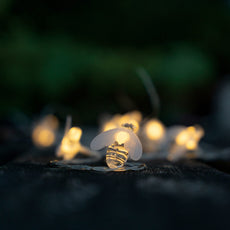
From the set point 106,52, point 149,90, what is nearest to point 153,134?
point 149,90

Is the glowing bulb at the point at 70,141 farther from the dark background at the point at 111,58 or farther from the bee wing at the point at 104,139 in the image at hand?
the dark background at the point at 111,58

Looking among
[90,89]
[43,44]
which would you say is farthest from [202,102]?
[43,44]

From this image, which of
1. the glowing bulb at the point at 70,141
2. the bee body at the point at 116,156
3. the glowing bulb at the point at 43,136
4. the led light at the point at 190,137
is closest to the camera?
the bee body at the point at 116,156

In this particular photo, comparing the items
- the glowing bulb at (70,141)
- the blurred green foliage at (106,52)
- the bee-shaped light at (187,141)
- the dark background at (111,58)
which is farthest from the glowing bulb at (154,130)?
the blurred green foliage at (106,52)

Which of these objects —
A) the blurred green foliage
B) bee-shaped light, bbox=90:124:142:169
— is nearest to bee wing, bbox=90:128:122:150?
bee-shaped light, bbox=90:124:142:169

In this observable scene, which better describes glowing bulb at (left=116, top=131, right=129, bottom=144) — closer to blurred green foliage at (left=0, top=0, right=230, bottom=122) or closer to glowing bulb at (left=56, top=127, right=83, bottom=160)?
glowing bulb at (left=56, top=127, right=83, bottom=160)

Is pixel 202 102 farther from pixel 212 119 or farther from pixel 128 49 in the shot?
pixel 128 49

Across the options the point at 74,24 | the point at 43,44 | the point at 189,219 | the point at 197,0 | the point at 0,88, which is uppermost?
the point at 197,0

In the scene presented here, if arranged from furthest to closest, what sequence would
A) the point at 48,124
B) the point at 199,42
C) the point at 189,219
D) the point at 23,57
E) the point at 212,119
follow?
the point at 212,119 → the point at 199,42 → the point at 23,57 → the point at 48,124 → the point at 189,219
